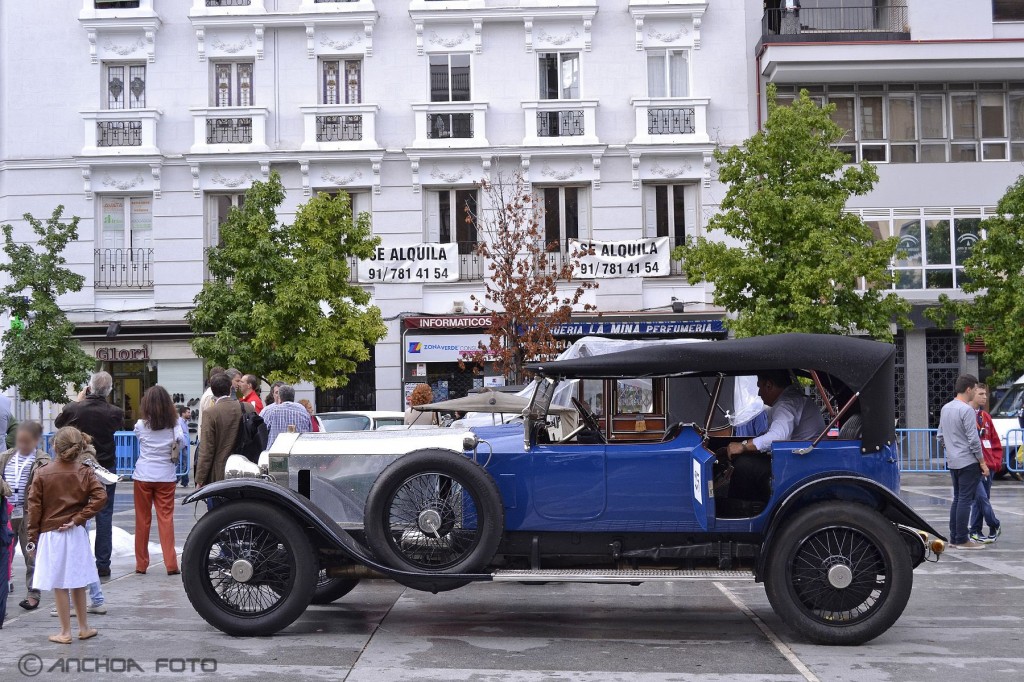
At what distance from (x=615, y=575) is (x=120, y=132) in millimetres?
22627

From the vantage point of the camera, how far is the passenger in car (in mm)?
8039

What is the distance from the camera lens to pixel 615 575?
761 cm

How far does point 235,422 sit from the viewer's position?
35.4 feet

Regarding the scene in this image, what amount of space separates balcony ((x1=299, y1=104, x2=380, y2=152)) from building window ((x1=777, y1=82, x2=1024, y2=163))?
11108 mm

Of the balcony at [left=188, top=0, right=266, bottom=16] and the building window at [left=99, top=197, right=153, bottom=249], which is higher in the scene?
the balcony at [left=188, top=0, right=266, bottom=16]

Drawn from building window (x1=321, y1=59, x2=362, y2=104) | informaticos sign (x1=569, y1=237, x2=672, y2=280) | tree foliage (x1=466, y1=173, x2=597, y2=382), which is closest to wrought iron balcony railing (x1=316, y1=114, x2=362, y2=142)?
building window (x1=321, y1=59, x2=362, y2=104)

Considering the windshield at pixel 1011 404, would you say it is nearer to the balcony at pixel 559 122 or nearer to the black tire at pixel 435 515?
the balcony at pixel 559 122

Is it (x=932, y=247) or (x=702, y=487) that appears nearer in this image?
(x=702, y=487)

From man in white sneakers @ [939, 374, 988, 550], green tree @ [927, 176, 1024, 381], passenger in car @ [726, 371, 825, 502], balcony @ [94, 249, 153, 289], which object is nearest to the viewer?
passenger in car @ [726, 371, 825, 502]

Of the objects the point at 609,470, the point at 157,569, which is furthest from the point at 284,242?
the point at 609,470

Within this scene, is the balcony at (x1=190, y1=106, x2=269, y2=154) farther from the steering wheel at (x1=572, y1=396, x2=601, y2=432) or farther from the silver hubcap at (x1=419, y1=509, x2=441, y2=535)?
the silver hubcap at (x1=419, y1=509, x2=441, y2=535)

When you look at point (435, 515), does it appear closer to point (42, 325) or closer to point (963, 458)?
point (963, 458)

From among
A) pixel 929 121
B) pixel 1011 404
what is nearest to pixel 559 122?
pixel 929 121

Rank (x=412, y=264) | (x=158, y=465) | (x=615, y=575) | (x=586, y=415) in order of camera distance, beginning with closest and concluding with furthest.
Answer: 1. (x=615, y=575)
2. (x=586, y=415)
3. (x=158, y=465)
4. (x=412, y=264)
